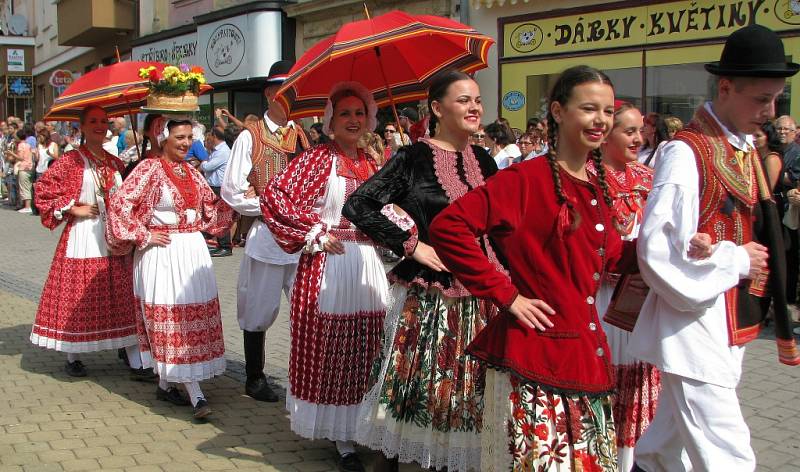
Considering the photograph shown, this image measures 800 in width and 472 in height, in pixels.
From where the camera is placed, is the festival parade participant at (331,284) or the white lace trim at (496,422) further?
the festival parade participant at (331,284)

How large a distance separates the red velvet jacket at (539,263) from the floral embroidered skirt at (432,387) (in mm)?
973

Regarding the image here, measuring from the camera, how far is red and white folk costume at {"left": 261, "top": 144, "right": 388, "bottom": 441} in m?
4.71

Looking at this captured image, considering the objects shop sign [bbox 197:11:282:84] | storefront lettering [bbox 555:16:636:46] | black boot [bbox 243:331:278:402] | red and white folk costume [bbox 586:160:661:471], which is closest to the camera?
red and white folk costume [bbox 586:160:661:471]

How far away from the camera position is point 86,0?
1006 inches

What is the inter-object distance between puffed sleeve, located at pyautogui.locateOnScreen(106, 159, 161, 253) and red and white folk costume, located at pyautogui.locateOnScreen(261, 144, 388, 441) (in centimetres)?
133

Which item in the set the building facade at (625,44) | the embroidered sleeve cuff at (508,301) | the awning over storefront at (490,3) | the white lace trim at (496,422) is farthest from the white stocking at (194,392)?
the awning over storefront at (490,3)

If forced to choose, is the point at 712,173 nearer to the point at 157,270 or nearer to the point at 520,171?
the point at 520,171

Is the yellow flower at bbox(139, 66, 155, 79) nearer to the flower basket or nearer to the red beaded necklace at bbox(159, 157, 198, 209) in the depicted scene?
the flower basket

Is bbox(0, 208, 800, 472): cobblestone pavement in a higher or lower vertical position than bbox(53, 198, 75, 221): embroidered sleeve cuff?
lower

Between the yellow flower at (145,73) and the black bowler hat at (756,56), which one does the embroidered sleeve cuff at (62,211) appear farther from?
the black bowler hat at (756,56)

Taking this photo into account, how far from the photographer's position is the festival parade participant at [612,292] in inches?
167

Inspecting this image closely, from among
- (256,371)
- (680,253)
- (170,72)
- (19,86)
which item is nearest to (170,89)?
(170,72)

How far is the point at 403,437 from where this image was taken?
4.12m

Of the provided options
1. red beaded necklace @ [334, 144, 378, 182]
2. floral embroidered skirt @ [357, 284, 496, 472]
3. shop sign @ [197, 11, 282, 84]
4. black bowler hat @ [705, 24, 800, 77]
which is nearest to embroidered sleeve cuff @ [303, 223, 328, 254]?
red beaded necklace @ [334, 144, 378, 182]
